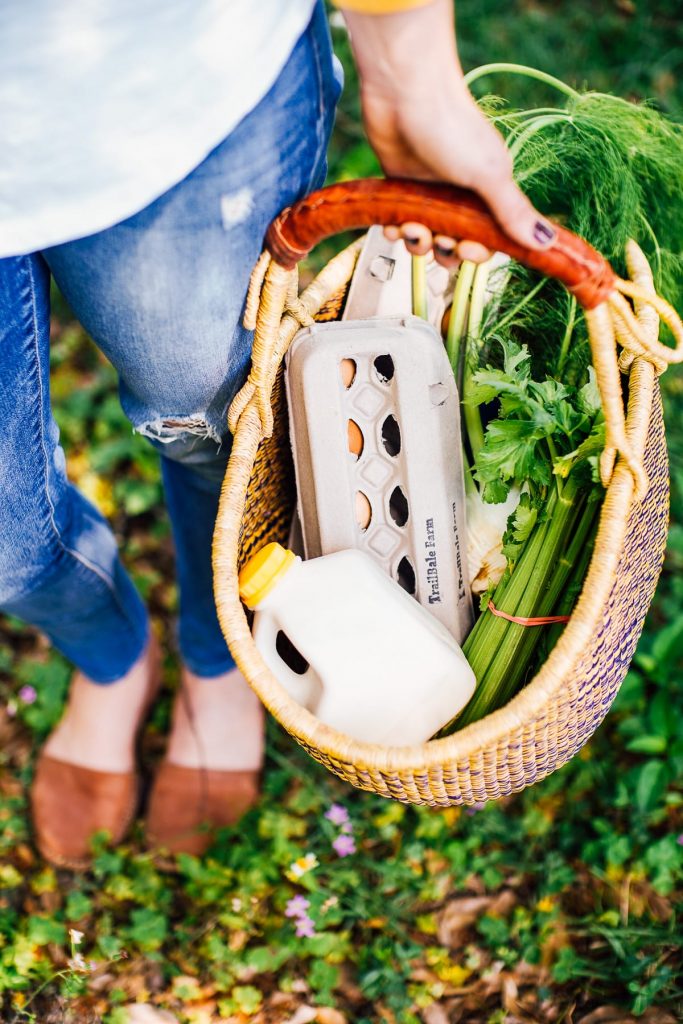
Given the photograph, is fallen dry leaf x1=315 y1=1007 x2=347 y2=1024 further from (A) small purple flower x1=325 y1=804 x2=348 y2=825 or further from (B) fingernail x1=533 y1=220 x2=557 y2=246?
(B) fingernail x1=533 y1=220 x2=557 y2=246

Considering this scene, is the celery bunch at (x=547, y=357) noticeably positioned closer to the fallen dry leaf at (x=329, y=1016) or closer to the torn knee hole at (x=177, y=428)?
the torn knee hole at (x=177, y=428)

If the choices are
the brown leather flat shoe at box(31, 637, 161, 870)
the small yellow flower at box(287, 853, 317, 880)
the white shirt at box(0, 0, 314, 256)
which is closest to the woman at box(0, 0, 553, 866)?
the white shirt at box(0, 0, 314, 256)

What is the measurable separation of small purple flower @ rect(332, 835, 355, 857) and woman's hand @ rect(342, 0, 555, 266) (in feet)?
3.67

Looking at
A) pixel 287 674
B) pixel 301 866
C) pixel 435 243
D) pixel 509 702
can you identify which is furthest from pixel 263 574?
pixel 301 866

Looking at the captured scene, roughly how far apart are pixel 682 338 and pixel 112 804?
1.38m

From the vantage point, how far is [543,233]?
864mm

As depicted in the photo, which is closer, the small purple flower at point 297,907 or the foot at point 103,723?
the small purple flower at point 297,907

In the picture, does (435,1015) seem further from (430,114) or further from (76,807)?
(430,114)

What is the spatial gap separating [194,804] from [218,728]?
0.16 metres

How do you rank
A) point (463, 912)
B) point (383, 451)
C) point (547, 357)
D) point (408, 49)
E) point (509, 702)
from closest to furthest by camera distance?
1. point (408, 49)
2. point (509, 702)
3. point (383, 451)
4. point (547, 357)
5. point (463, 912)

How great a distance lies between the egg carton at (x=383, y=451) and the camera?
118cm

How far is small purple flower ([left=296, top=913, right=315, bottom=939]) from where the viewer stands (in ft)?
4.75

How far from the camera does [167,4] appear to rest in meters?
0.79

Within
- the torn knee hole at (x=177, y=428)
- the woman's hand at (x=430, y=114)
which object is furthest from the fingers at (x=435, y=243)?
the torn knee hole at (x=177, y=428)
